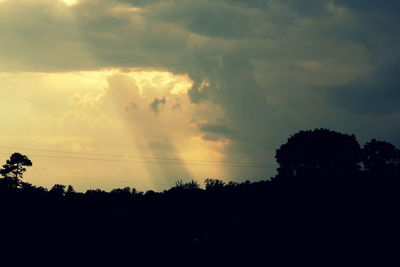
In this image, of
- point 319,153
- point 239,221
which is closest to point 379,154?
point 319,153

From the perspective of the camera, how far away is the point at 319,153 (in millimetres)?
100062

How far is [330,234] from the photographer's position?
3600 centimetres

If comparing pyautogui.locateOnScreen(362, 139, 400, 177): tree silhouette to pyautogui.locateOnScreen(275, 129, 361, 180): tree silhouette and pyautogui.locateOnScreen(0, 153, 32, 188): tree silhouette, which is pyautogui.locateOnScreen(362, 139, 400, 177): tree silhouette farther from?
pyautogui.locateOnScreen(0, 153, 32, 188): tree silhouette

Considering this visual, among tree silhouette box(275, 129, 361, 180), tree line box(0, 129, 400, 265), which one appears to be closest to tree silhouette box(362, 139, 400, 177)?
tree silhouette box(275, 129, 361, 180)

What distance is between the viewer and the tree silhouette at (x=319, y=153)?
325ft

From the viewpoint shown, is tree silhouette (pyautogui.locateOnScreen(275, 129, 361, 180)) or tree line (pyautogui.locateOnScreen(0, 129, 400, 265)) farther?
tree silhouette (pyautogui.locateOnScreen(275, 129, 361, 180))

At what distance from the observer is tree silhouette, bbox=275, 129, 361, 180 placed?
9919 centimetres

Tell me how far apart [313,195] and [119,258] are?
2221cm

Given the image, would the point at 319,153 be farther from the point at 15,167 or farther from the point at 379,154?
the point at 15,167

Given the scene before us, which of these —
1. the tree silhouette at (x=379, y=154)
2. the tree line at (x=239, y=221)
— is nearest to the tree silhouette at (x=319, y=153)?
the tree silhouette at (x=379, y=154)

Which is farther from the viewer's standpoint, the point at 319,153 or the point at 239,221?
the point at 319,153

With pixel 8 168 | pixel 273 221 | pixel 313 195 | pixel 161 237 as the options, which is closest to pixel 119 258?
pixel 161 237

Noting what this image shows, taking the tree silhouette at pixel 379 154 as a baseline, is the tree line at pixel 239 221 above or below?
below

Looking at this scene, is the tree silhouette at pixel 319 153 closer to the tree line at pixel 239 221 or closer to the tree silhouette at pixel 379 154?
the tree silhouette at pixel 379 154
